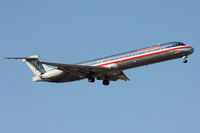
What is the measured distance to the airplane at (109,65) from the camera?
37.9 metres

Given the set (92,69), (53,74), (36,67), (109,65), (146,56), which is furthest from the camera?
(36,67)

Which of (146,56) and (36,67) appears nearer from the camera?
(146,56)

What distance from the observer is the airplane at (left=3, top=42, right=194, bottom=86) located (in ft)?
124

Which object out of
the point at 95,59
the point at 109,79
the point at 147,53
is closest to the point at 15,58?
the point at 95,59

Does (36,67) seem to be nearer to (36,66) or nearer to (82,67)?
(36,66)

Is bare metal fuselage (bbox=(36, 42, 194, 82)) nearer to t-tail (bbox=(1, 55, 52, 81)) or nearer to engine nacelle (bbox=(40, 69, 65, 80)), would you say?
engine nacelle (bbox=(40, 69, 65, 80))

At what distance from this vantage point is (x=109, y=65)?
40031mm

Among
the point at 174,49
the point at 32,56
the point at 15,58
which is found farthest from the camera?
the point at 32,56

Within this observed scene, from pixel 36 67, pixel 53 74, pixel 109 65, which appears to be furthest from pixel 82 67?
pixel 36 67

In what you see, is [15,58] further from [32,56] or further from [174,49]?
[174,49]

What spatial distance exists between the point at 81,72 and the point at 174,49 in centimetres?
1095

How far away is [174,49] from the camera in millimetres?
37812

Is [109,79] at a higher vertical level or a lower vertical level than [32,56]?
lower

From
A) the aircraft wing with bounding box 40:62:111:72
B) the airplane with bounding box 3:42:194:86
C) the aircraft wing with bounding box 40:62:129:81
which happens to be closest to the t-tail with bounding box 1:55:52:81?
the airplane with bounding box 3:42:194:86
